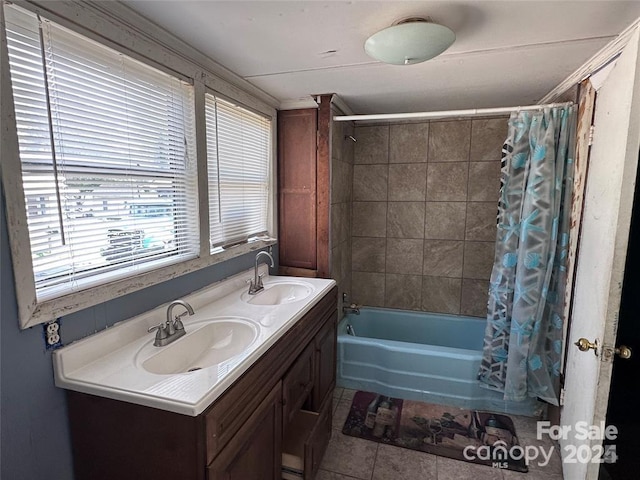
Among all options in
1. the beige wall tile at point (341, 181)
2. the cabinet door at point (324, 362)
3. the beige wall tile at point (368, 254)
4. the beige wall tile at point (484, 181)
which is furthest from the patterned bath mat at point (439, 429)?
the beige wall tile at point (484, 181)

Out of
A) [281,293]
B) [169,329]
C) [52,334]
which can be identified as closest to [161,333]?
[169,329]

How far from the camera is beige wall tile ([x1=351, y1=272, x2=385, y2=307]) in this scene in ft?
10.8

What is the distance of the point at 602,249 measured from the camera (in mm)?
1450

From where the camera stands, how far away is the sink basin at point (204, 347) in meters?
1.32

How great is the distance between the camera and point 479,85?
6.90 feet

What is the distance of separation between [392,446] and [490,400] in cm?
81

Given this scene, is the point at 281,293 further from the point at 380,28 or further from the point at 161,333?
the point at 380,28

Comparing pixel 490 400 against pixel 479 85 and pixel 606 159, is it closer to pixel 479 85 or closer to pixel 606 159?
pixel 606 159

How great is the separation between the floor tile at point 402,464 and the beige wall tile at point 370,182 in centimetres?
200

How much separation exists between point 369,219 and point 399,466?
6.47ft

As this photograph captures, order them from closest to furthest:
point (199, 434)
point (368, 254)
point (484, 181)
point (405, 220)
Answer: point (199, 434), point (484, 181), point (405, 220), point (368, 254)

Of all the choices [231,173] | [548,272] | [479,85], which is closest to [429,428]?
[548,272]

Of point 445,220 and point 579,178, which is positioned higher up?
point 579,178

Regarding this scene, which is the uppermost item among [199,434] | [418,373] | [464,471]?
[199,434]
